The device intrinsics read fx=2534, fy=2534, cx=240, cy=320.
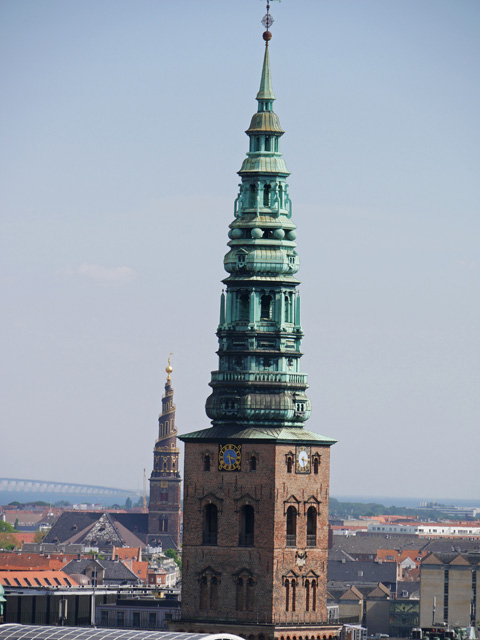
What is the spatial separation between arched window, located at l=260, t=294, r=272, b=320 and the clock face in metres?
Answer: 4.95

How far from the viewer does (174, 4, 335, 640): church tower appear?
90.5 meters

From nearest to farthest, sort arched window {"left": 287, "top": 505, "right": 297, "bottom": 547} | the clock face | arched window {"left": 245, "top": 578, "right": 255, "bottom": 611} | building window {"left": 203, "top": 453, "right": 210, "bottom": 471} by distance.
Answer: arched window {"left": 245, "top": 578, "right": 255, "bottom": 611} → arched window {"left": 287, "top": 505, "right": 297, "bottom": 547} → the clock face → building window {"left": 203, "top": 453, "right": 210, "bottom": 471}

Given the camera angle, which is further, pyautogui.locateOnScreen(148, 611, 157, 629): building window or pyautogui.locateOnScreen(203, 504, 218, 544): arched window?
pyautogui.locateOnScreen(148, 611, 157, 629): building window

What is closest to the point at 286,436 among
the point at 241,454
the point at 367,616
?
the point at 241,454

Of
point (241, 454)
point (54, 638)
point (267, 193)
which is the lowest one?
point (54, 638)

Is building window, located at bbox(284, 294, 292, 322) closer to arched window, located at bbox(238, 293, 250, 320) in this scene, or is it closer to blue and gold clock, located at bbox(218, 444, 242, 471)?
arched window, located at bbox(238, 293, 250, 320)

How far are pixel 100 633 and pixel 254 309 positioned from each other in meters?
14.0

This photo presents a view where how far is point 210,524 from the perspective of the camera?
91.7 m

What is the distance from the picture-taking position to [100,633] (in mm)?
84938

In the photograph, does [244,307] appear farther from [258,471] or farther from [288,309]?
[258,471]

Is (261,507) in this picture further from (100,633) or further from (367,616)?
(367,616)

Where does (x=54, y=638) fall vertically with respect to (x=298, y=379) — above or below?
below

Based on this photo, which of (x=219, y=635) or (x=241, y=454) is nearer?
(x=219, y=635)

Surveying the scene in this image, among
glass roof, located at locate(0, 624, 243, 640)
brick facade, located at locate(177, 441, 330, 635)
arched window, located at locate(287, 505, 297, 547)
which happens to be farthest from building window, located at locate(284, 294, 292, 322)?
glass roof, located at locate(0, 624, 243, 640)
